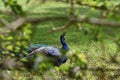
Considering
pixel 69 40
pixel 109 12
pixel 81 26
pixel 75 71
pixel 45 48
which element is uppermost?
pixel 109 12

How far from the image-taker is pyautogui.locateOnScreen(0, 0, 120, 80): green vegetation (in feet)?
6.95

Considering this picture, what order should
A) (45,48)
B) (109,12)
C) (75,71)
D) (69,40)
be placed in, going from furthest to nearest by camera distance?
(69,40), (45,48), (75,71), (109,12)

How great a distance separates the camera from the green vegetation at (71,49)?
212cm

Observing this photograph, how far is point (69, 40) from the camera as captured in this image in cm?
1248

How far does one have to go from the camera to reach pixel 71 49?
8250 mm

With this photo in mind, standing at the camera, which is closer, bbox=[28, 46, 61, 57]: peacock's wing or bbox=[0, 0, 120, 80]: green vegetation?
bbox=[0, 0, 120, 80]: green vegetation

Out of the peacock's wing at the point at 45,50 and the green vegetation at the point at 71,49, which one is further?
the peacock's wing at the point at 45,50

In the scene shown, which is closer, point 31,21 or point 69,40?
point 31,21

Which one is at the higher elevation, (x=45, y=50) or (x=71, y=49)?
(x=71, y=49)

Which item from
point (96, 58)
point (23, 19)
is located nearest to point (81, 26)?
point (23, 19)

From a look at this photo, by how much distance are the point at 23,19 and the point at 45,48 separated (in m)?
7.07

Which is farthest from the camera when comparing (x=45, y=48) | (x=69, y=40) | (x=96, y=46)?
(x=69, y=40)

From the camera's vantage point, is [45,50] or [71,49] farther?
[45,50]

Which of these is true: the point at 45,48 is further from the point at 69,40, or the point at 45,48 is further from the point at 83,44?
the point at 69,40
